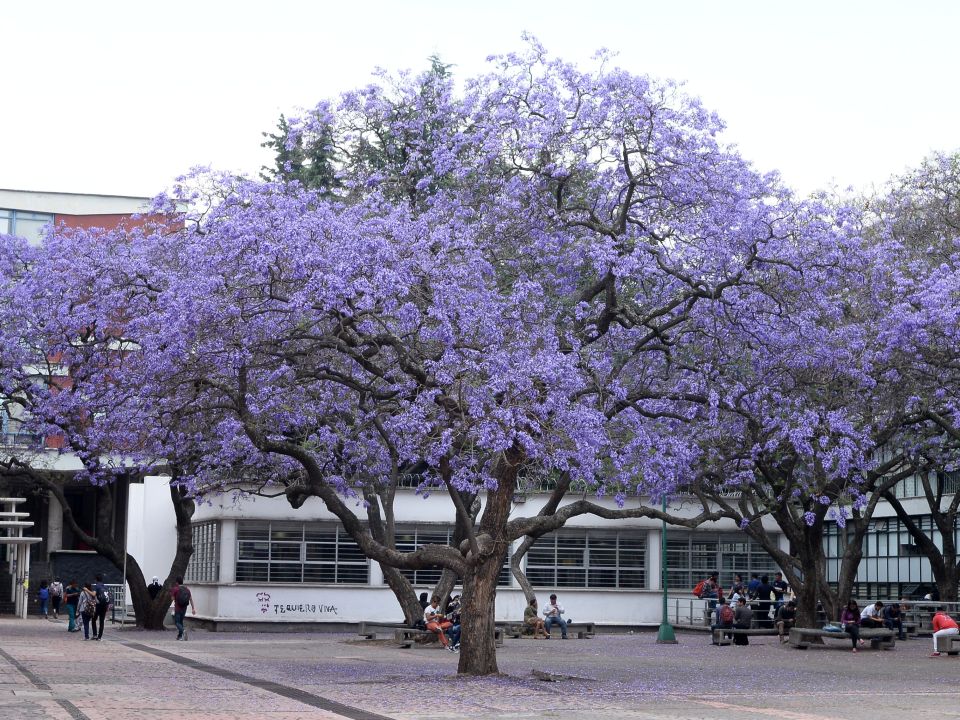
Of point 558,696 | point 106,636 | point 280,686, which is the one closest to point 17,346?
point 106,636

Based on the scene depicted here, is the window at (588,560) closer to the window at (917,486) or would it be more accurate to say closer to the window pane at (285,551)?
the window pane at (285,551)

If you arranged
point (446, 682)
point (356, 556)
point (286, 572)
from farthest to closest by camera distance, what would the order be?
point (356, 556) < point (286, 572) < point (446, 682)

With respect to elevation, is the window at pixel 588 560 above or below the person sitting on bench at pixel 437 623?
above

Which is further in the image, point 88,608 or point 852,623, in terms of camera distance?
point 88,608

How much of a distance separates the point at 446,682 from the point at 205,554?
2514 cm

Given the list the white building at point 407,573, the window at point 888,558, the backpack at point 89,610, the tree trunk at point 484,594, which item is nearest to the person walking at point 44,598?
the white building at point 407,573

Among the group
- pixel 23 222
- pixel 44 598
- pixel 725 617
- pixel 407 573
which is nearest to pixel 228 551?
pixel 407 573

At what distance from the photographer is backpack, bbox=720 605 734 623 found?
36594 mm

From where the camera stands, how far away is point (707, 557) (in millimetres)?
45750

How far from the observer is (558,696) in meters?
19.2

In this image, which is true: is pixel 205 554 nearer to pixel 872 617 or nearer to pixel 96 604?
pixel 96 604

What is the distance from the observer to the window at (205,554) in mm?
43375

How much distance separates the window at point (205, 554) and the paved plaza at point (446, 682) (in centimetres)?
920

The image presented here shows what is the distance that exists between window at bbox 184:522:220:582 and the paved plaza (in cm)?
920
